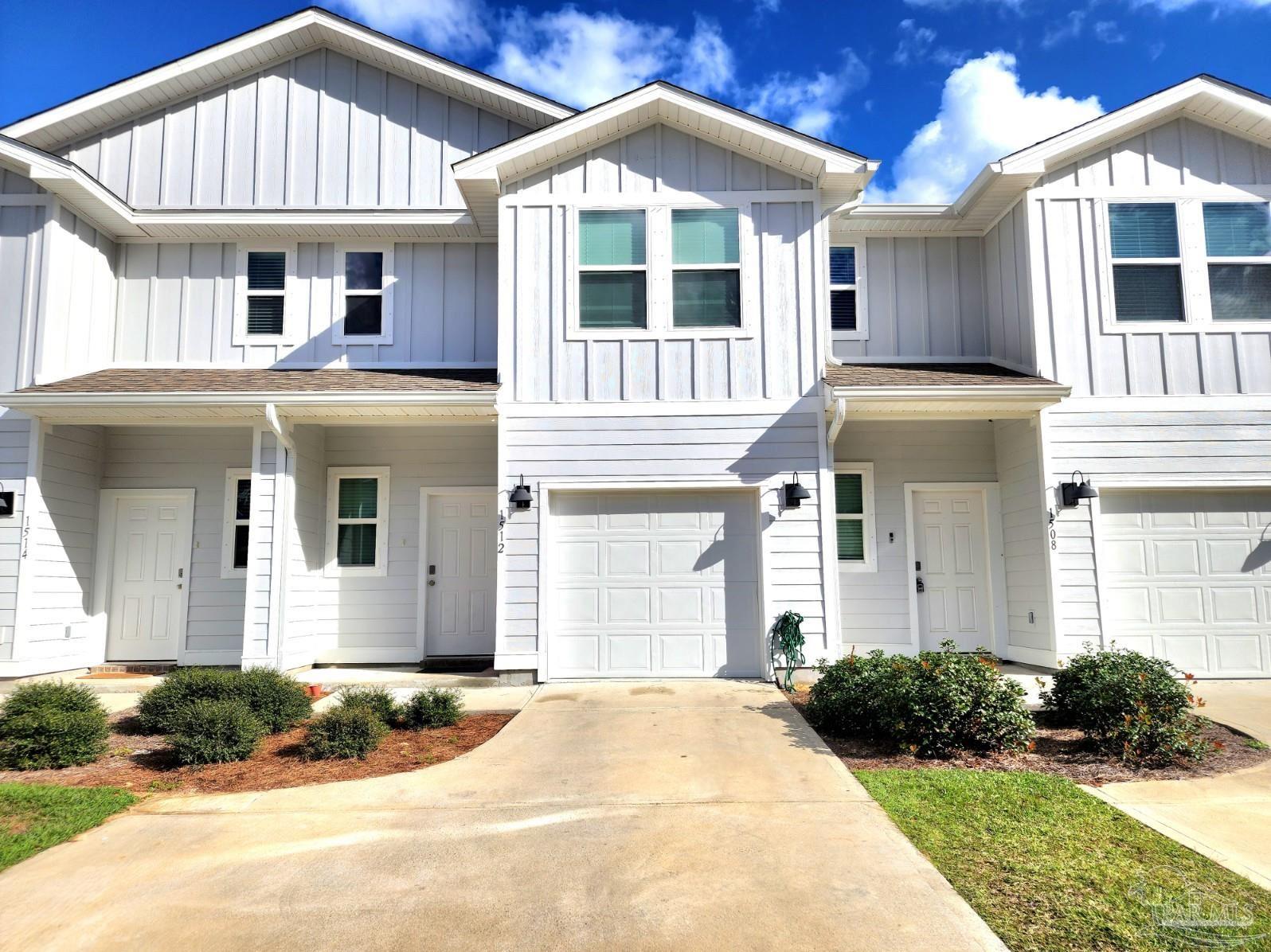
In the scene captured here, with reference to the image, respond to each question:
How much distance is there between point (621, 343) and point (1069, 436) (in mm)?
4929

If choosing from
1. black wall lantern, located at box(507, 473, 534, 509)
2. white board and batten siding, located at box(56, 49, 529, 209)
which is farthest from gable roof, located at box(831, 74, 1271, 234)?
black wall lantern, located at box(507, 473, 534, 509)

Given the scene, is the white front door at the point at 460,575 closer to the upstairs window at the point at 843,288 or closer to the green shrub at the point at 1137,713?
the upstairs window at the point at 843,288

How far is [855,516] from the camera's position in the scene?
9422mm

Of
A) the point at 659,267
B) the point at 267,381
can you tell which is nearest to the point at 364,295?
the point at 267,381

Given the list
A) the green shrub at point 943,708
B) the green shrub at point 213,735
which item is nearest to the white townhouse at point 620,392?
the green shrub at point 943,708

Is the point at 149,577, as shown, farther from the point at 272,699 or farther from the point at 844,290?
the point at 844,290

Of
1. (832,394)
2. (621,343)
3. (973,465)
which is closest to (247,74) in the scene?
(621,343)

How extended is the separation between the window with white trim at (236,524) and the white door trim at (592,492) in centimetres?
376

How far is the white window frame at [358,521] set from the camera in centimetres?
955

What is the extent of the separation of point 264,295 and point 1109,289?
32.7 ft

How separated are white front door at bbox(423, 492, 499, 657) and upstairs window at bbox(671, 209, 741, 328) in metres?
3.39

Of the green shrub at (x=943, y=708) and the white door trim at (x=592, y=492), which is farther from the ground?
the white door trim at (x=592, y=492)

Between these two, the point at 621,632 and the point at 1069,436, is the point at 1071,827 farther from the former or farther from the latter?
the point at 1069,436

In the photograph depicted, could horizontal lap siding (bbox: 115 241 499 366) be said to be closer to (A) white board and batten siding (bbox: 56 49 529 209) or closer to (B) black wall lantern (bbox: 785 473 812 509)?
(A) white board and batten siding (bbox: 56 49 529 209)
